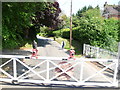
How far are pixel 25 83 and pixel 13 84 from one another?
420 millimetres

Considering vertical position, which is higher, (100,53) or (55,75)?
(100,53)

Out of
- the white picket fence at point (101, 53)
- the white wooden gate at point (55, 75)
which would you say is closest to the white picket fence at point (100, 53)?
the white picket fence at point (101, 53)

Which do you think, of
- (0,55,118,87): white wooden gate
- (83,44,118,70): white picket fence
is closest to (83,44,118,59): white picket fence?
(83,44,118,70): white picket fence

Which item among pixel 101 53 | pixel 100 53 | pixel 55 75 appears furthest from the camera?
pixel 100 53

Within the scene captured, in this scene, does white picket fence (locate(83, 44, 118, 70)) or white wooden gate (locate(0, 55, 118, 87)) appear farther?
white picket fence (locate(83, 44, 118, 70))

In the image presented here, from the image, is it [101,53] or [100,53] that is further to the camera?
[100,53]

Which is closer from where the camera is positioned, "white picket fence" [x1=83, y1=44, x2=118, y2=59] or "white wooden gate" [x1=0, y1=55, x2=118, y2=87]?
"white wooden gate" [x1=0, y1=55, x2=118, y2=87]

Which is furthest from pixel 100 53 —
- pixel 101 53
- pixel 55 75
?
pixel 55 75

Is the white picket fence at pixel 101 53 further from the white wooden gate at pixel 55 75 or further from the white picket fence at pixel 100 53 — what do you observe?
the white wooden gate at pixel 55 75

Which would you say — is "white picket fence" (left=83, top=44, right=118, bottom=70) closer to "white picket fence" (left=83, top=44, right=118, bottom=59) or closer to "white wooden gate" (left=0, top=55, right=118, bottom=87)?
"white picket fence" (left=83, top=44, right=118, bottom=59)

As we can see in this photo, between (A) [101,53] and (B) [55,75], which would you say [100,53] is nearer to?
(A) [101,53]

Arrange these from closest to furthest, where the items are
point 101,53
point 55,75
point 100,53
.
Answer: point 55,75 → point 101,53 → point 100,53

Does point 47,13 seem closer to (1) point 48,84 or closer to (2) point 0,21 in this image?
(2) point 0,21

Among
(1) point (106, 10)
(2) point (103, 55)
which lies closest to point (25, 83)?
(2) point (103, 55)
